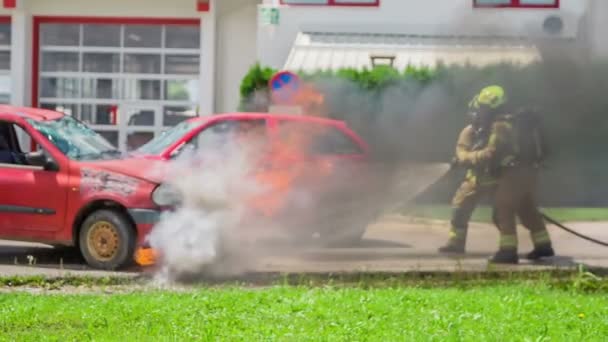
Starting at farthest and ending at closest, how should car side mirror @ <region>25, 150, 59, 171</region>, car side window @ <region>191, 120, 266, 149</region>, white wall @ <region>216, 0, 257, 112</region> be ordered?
1. white wall @ <region>216, 0, 257, 112</region>
2. car side window @ <region>191, 120, 266, 149</region>
3. car side mirror @ <region>25, 150, 59, 171</region>

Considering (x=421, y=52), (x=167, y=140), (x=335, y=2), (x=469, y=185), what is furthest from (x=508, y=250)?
(x=335, y=2)

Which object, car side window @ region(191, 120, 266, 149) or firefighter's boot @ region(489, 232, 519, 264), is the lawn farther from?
car side window @ region(191, 120, 266, 149)

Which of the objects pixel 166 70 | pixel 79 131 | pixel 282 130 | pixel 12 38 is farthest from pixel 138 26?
pixel 282 130

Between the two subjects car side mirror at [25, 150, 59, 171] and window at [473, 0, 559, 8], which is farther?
car side mirror at [25, 150, 59, 171]

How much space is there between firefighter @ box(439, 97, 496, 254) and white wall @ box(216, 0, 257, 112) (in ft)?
49.0

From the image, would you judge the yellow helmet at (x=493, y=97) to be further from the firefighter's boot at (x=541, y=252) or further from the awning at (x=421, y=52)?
the firefighter's boot at (x=541, y=252)

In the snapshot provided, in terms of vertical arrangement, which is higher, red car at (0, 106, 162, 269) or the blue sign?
the blue sign

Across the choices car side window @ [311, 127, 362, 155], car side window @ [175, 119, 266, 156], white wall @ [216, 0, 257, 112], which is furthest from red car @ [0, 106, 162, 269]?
white wall @ [216, 0, 257, 112]

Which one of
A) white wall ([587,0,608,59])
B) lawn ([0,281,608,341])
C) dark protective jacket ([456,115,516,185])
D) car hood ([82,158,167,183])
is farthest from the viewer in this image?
car hood ([82,158,167,183])

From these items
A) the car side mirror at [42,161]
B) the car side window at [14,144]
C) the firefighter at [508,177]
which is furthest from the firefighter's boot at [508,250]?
the car side window at [14,144]

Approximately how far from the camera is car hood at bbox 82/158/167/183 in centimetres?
1160

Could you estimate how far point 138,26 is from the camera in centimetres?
2636

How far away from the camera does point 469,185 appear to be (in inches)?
435

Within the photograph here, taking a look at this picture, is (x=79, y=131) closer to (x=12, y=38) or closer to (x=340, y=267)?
(x=340, y=267)
